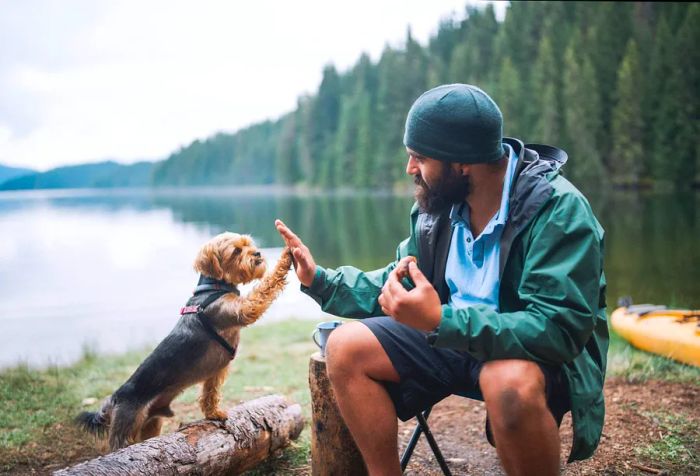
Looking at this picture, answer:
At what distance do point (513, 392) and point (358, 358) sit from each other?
0.76 metres

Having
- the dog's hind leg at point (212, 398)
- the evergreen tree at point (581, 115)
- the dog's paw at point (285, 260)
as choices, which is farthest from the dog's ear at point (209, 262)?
the evergreen tree at point (581, 115)

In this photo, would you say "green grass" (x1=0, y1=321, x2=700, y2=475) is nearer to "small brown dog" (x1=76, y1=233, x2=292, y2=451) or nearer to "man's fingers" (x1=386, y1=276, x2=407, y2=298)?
"small brown dog" (x1=76, y1=233, x2=292, y2=451)

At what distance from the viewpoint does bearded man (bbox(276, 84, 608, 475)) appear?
2.42 m

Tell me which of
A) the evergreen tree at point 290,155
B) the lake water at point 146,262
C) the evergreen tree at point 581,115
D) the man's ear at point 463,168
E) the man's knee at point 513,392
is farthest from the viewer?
the evergreen tree at point 290,155

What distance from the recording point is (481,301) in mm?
2912

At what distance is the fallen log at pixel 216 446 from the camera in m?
3.26

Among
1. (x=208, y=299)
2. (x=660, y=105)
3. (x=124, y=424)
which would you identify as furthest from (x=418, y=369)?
(x=660, y=105)

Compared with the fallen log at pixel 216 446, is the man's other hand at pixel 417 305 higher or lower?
higher

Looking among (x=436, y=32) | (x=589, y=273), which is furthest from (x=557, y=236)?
(x=436, y=32)

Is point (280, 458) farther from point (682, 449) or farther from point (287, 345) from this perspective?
point (287, 345)

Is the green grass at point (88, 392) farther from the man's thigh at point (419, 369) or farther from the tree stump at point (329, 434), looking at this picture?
the man's thigh at point (419, 369)

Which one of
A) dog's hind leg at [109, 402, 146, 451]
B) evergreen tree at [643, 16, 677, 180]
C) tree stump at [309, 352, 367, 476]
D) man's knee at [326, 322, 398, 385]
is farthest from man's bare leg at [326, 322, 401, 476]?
evergreen tree at [643, 16, 677, 180]

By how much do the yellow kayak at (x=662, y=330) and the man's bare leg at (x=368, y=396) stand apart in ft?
14.5

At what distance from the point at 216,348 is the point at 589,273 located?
8.35ft
